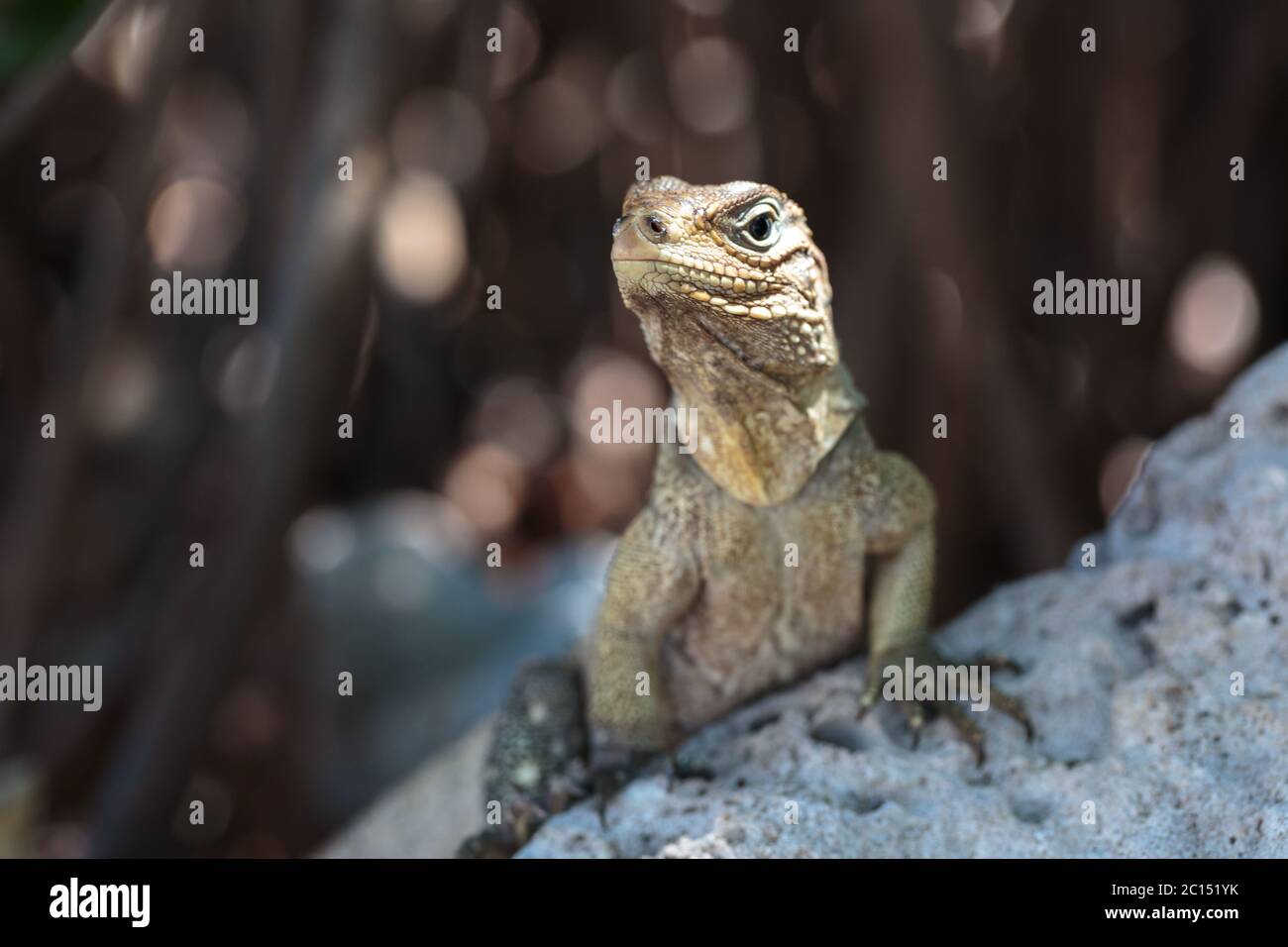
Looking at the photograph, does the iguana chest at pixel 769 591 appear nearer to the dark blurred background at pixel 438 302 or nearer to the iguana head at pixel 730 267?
the iguana head at pixel 730 267

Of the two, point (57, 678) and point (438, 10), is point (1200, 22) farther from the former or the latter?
point (57, 678)

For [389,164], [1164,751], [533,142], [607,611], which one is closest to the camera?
[1164,751]

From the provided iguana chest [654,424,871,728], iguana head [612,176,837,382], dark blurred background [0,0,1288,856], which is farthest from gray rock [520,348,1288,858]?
Result: dark blurred background [0,0,1288,856]

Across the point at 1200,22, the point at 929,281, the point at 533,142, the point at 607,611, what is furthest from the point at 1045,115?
the point at 607,611

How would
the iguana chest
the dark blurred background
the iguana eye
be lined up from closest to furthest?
the iguana eye
the iguana chest
the dark blurred background

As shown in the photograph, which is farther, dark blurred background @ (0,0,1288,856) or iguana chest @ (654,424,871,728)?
dark blurred background @ (0,0,1288,856)

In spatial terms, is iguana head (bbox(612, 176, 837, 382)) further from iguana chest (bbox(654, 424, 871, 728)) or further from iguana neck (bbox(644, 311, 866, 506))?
iguana chest (bbox(654, 424, 871, 728))
